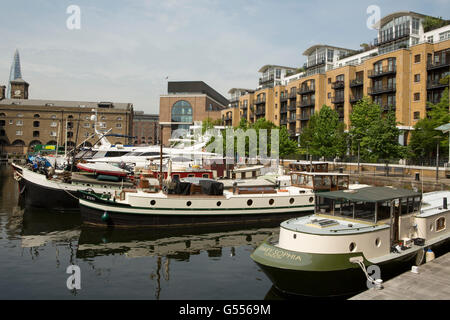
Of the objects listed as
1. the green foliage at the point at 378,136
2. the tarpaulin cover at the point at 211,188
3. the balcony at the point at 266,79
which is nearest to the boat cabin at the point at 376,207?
the tarpaulin cover at the point at 211,188

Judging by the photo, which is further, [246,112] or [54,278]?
[246,112]

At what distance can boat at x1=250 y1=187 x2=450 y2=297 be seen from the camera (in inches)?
434

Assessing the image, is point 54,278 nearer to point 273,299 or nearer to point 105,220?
point 105,220

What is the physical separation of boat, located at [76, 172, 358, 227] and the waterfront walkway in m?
12.2

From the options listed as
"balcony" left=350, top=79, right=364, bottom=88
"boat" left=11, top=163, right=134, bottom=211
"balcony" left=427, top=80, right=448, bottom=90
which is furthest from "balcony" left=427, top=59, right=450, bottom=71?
"boat" left=11, top=163, right=134, bottom=211

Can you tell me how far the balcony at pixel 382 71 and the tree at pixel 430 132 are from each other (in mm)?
9498

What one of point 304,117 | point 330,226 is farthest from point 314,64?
point 330,226

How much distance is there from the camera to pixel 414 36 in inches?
2190

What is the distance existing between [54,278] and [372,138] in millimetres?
41587

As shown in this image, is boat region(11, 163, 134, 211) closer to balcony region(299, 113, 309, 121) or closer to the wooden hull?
the wooden hull

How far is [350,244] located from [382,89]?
5075 cm

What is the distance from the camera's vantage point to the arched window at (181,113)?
120 m
